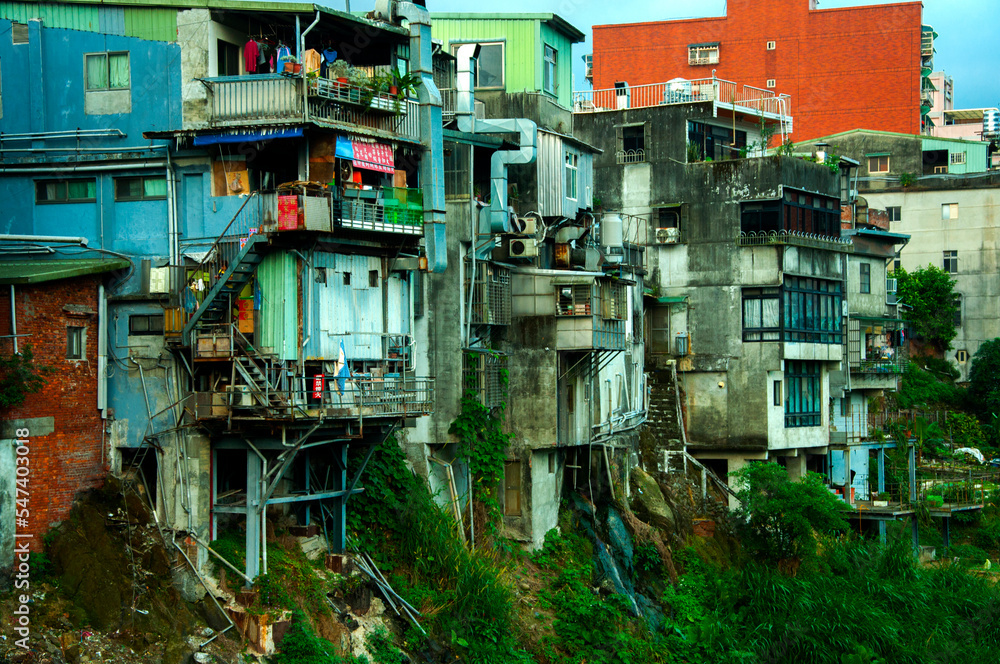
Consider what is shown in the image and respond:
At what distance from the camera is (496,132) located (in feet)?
109

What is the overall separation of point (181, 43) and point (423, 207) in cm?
652

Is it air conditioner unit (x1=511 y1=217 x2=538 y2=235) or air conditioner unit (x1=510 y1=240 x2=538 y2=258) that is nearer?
air conditioner unit (x1=510 y1=240 x2=538 y2=258)

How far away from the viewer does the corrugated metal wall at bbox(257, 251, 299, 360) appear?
79.6 feet

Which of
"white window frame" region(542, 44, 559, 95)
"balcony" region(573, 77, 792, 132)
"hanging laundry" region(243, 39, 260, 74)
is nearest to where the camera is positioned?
"hanging laundry" region(243, 39, 260, 74)

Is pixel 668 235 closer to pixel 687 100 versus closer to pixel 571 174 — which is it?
pixel 687 100

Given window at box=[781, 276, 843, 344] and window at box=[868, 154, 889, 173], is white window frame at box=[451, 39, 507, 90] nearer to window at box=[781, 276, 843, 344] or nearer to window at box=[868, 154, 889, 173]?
window at box=[781, 276, 843, 344]

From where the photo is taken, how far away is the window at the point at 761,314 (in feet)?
145

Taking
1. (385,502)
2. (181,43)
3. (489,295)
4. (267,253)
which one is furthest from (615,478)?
(181,43)

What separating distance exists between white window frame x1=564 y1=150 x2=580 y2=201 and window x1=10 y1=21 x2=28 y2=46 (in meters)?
16.6

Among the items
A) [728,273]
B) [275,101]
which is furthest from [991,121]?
[275,101]

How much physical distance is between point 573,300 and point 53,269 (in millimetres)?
14620

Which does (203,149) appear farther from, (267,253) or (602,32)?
(602,32)

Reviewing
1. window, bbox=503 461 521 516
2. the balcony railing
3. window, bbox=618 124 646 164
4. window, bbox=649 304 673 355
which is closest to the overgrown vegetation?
the balcony railing

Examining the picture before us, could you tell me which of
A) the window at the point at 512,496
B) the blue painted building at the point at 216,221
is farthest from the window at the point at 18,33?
the window at the point at 512,496
